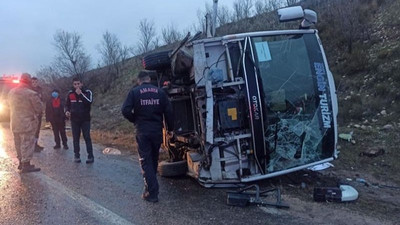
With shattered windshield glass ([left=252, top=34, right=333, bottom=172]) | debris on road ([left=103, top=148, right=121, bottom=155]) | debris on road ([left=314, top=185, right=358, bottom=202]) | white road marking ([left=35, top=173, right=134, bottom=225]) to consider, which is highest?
shattered windshield glass ([left=252, top=34, right=333, bottom=172])

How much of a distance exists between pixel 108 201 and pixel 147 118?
1233 millimetres

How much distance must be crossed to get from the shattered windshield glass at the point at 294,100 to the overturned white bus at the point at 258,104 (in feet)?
0.05

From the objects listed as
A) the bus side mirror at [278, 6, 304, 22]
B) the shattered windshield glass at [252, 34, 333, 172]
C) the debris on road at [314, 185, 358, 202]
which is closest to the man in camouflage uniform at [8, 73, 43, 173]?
the shattered windshield glass at [252, 34, 333, 172]

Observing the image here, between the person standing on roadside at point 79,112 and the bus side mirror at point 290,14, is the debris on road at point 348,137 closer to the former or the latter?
the bus side mirror at point 290,14

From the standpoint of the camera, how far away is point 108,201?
524cm

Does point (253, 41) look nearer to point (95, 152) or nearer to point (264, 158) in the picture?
point (264, 158)

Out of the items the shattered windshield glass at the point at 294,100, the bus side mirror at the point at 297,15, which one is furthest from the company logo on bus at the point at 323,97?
the bus side mirror at the point at 297,15

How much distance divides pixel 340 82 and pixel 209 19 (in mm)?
8366

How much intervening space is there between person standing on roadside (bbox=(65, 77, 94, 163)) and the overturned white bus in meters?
3.10

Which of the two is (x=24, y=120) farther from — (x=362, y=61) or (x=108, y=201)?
(x=362, y=61)

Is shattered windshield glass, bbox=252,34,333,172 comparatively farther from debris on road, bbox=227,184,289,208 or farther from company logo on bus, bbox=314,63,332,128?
debris on road, bbox=227,184,289,208

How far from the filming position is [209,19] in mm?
6207

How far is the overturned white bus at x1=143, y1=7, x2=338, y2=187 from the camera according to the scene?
542cm

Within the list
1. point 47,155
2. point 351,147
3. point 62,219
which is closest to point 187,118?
point 62,219
